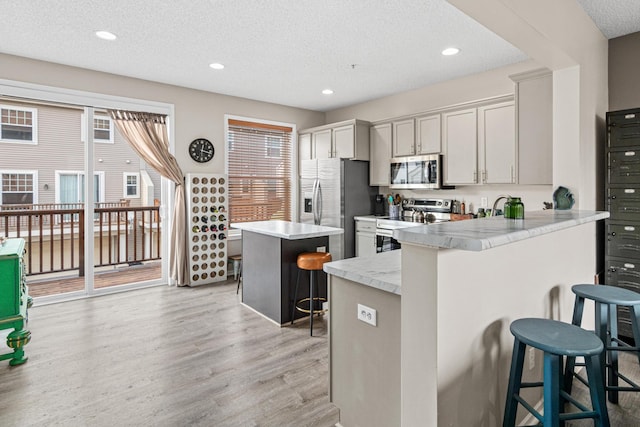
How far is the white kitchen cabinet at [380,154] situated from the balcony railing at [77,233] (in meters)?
3.27

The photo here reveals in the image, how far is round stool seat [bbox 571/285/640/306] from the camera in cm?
199

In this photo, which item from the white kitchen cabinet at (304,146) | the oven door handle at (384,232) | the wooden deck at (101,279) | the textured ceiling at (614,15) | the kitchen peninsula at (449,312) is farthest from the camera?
the white kitchen cabinet at (304,146)

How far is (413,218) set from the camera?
4988mm

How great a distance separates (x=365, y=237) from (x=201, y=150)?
8.93ft

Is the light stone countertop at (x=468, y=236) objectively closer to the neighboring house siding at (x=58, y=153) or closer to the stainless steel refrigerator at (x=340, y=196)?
the stainless steel refrigerator at (x=340, y=196)

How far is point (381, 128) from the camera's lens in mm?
5281

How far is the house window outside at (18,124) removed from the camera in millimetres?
3934

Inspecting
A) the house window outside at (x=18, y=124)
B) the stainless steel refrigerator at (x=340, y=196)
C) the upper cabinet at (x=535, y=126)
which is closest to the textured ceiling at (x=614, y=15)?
the upper cabinet at (x=535, y=126)

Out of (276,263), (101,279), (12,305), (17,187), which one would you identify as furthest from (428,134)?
(17,187)

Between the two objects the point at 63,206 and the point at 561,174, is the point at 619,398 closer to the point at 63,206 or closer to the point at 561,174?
the point at 561,174

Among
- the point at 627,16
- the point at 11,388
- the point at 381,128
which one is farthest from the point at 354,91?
the point at 11,388

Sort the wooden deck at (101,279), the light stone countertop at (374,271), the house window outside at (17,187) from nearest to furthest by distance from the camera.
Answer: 1. the light stone countertop at (374,271)
2. the house window outside at (17,187)
3. the wooden deck at (101,279)

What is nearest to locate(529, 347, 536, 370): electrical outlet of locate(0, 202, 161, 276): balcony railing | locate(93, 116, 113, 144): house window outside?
locate(0, 202, 161, 276): balcony railing

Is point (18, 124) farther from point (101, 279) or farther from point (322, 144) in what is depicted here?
point (322, 144)
